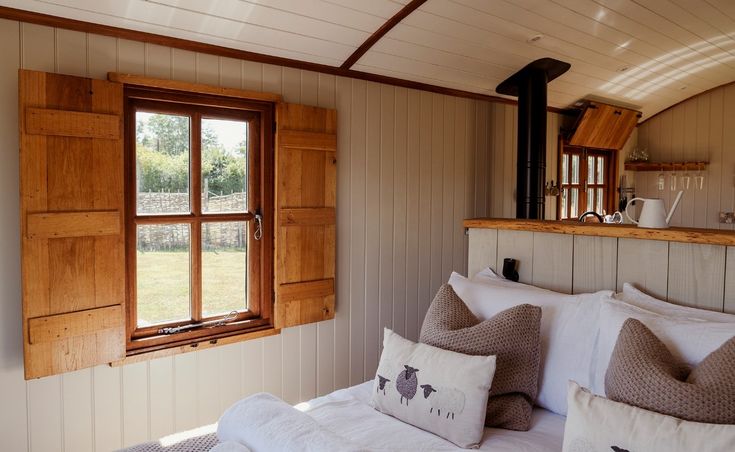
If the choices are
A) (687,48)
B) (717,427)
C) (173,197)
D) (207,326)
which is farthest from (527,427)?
(687,48)

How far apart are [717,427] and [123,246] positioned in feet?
7.32

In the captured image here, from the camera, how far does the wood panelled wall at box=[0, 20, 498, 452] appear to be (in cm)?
216

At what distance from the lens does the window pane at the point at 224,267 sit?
9.00ft

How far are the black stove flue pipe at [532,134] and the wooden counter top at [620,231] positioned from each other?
3.76ft

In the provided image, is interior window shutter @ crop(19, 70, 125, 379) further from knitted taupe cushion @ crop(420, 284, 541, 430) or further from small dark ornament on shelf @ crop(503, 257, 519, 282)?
small dark ornament on shelf @ crop(503, 257, 519, 282)

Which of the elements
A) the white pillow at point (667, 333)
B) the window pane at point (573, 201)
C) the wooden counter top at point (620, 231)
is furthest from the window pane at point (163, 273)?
the window pane at point (573, 201)

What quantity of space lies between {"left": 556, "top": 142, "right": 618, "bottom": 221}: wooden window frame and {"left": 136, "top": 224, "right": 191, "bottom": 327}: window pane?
3370mm

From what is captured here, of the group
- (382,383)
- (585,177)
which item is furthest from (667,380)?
(585,177)

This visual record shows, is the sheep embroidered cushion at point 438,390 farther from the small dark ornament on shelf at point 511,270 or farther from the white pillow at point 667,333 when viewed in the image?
the small dark ornament on shelf at point 511,270

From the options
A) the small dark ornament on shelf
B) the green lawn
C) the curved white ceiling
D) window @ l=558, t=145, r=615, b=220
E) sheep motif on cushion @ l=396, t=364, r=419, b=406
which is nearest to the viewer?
sheep motif on cushion @ l=396, t=364, r=419, b=406

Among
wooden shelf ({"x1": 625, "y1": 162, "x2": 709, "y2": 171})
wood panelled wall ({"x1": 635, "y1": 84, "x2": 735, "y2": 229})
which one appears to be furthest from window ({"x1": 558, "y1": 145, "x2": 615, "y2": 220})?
wood panelled wall ({"x1": 635, "y1": 84, "x2": 735, "y2": 229})

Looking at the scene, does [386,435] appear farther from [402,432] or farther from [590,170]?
[590,170]

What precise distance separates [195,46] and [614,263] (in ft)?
6.96

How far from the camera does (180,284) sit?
8.73ft
